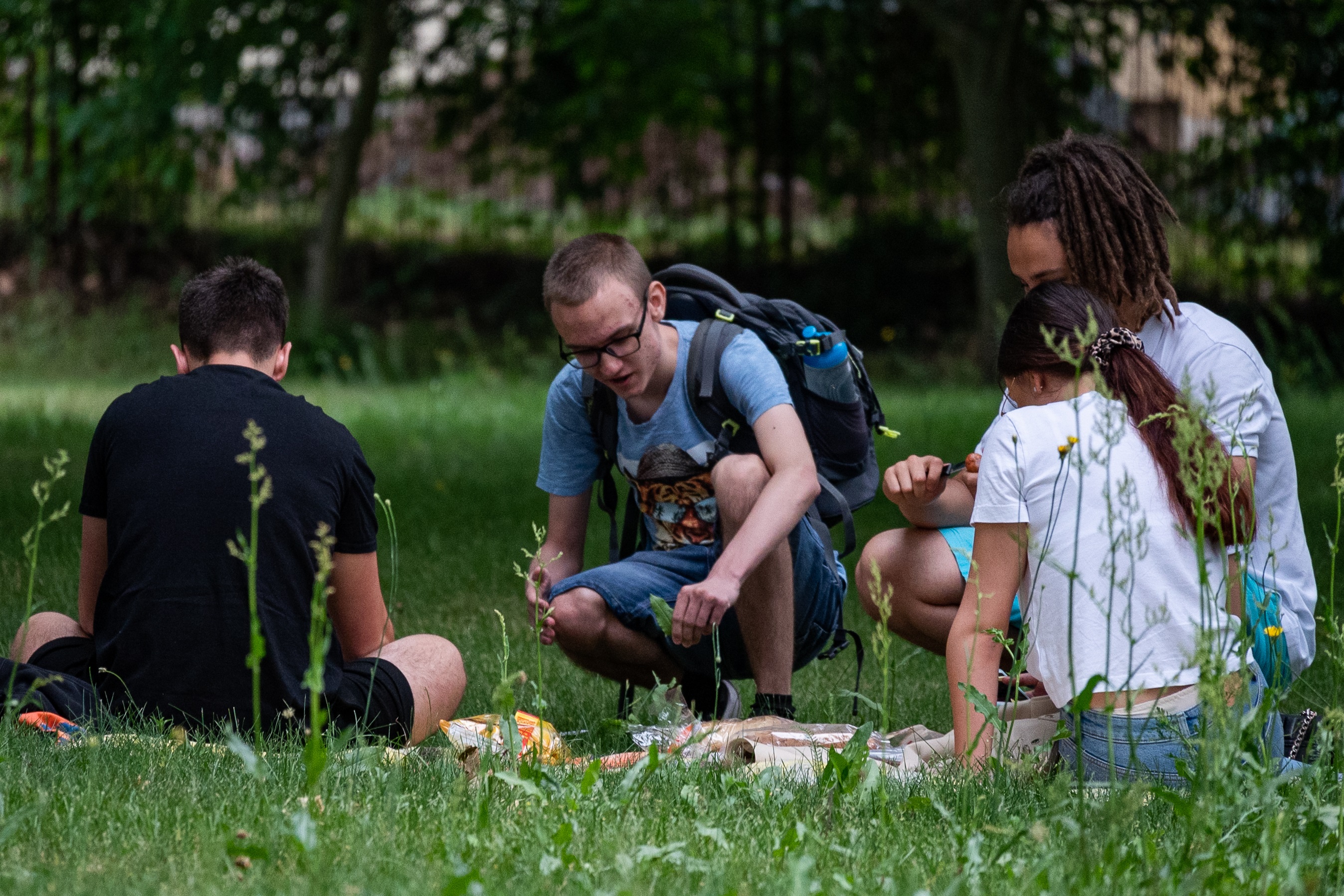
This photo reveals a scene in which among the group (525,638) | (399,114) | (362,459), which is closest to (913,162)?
(399,114)

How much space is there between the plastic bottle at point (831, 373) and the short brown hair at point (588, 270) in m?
0.50

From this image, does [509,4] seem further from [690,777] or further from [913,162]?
[690,777]

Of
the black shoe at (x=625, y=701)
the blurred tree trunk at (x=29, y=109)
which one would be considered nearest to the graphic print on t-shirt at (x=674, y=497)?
the black shoe at (x=625, y=701)

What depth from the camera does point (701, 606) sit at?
3.38 meters

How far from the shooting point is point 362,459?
11.1ft

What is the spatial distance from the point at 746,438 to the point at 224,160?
13.2 meters

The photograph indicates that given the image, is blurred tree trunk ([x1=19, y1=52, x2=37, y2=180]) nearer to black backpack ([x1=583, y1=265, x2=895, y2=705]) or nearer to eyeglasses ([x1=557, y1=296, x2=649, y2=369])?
black backpack ([x1=583, y1=265, x2=895, y2=705])

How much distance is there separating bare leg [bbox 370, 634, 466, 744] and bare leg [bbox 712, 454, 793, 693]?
2.56 ft

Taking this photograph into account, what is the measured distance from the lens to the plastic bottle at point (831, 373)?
13.0ft

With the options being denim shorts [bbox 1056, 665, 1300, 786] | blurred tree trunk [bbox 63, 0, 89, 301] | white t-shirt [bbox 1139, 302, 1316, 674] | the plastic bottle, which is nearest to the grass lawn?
denim shorts [bbox 1056, 665, 1300, 786]

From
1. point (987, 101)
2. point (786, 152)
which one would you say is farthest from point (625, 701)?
point (786, 152)

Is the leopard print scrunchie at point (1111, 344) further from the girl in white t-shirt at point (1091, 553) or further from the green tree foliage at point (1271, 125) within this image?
the green tree foliage at point (1271, 125)

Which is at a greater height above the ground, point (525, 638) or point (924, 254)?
point (924, 254)

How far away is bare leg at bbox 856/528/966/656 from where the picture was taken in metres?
3.82
